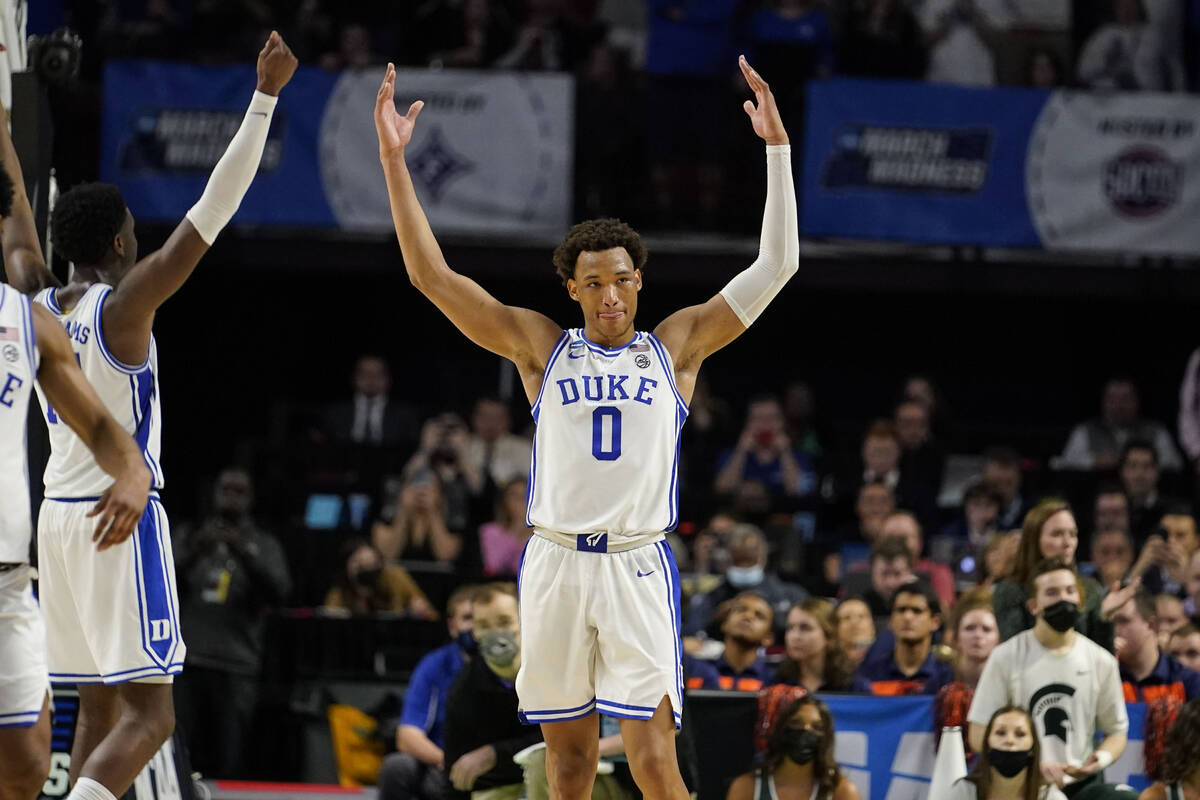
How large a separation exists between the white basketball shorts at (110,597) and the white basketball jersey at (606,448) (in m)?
1.17

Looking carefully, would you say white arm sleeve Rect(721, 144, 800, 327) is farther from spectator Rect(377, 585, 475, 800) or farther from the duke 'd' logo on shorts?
the duke 'd' logo on shorts

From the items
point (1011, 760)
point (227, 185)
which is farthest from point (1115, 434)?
point (227, 185)

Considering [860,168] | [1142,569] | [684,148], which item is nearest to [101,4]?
[684,148]

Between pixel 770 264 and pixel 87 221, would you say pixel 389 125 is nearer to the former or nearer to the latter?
pixel 87 221

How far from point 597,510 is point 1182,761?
12.2 feet

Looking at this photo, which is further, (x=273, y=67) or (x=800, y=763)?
(x=800, y=763)

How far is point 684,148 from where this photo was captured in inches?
577

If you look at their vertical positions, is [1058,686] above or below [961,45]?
below

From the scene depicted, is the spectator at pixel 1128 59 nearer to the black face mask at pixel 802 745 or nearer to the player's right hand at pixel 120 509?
the black face mask at pixel 802 745

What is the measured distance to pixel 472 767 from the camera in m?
8.07

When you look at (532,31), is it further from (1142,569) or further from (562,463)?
(562,463)

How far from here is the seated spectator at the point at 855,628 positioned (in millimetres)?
9453

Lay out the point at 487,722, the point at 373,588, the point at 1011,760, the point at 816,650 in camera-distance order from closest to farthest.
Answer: the point at 1011,760 → the point at 487,722 → the point at 816,650 → the point at 373,588

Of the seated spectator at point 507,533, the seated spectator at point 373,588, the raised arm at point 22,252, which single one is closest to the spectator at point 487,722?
the seated spectator at point 373,588
